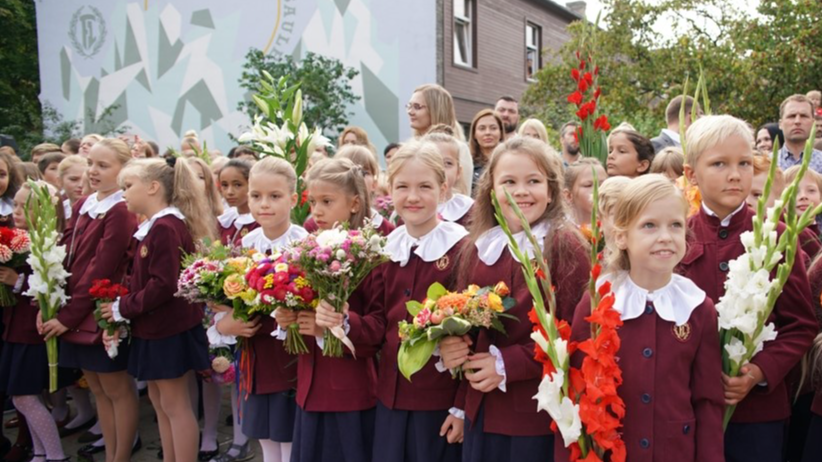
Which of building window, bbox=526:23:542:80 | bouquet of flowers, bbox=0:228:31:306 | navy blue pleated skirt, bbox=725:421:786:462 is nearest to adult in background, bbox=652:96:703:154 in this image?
navy blue pleated skirt, bbox=725:421:786:462

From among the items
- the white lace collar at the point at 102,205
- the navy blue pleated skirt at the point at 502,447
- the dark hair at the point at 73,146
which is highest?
the dark hair at the point at 73,146

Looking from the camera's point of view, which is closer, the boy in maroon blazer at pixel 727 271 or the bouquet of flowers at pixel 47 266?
the boy in maroon blazer at pixel 727 271

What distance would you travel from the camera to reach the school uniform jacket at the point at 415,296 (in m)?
3.24

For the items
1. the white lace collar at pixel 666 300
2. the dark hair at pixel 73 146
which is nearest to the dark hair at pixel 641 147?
the white lace collar at pixel 666 300

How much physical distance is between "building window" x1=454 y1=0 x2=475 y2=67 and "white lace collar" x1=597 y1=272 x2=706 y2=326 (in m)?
14.2

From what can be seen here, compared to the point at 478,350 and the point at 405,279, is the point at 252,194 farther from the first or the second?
the point at 478,350

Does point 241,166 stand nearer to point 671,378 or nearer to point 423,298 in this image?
point 423,298

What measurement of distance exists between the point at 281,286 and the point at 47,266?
8.70ft

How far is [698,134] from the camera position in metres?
2.93

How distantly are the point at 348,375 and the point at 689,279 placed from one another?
1727mm

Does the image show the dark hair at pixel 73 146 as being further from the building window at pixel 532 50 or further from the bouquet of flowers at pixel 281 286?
the building window at pixel 532 50

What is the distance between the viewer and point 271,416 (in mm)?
3963

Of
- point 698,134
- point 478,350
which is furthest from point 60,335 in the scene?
point 698,134

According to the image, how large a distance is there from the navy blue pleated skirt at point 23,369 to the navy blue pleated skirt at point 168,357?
1004 millimetres
